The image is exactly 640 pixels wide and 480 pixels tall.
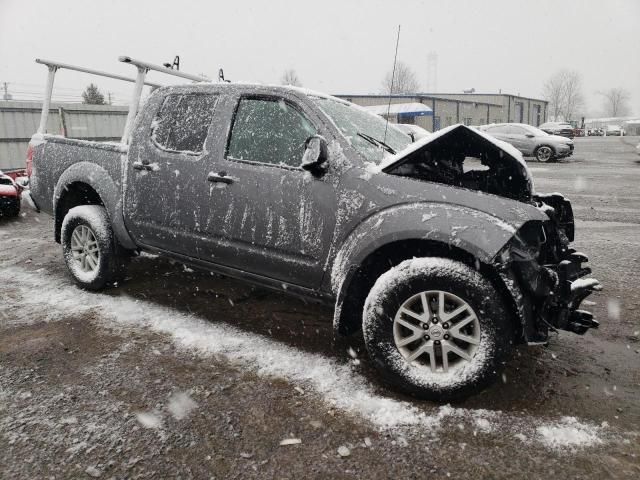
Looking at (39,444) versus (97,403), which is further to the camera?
(97,403)

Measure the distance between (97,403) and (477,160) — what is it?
266 centimetres

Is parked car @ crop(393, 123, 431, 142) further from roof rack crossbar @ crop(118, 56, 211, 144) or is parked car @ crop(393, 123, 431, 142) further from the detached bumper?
roof rack crossbar @ crop(118, 56, 211, 144)

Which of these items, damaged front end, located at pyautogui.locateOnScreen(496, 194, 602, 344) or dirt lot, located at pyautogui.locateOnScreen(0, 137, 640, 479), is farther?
damaged front end, located at pyautogui.locateOnScreen(496, 194, 602, 344)

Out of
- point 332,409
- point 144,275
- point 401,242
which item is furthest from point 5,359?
point 401,242

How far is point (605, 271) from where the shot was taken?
5.12 metres

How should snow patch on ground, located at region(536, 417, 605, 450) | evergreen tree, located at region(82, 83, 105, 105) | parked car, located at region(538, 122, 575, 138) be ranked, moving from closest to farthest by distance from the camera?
snow patch on ground, located at region(536, 417, 605, 450), parked car, located at region(538, 122, 575, 138), evergreen tree, located at region(82, 83, 105, 105)

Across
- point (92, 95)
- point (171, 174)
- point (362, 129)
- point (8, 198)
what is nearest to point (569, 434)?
point (362, 129)

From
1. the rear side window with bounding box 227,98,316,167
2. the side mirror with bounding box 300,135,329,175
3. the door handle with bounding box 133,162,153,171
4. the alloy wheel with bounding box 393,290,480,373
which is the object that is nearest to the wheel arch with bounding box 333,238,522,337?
the alloy wheel with bounding box 393,290,480,373

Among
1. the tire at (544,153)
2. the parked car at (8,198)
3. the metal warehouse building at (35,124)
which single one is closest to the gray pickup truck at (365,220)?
the parked car at (8,198)

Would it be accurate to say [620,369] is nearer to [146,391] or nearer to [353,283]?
[353,283]

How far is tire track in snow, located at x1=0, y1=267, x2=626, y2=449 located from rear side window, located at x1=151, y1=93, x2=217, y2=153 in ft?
4.47

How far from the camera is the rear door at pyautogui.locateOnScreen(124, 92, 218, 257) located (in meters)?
3.58

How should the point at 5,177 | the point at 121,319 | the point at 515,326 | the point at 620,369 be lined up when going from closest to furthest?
1. the point at 515,326
2. the point at 620,369
3. the point at 121,319
4. the point at 5,177

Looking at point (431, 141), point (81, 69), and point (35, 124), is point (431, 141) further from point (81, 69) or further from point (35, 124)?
point (35, 124)
